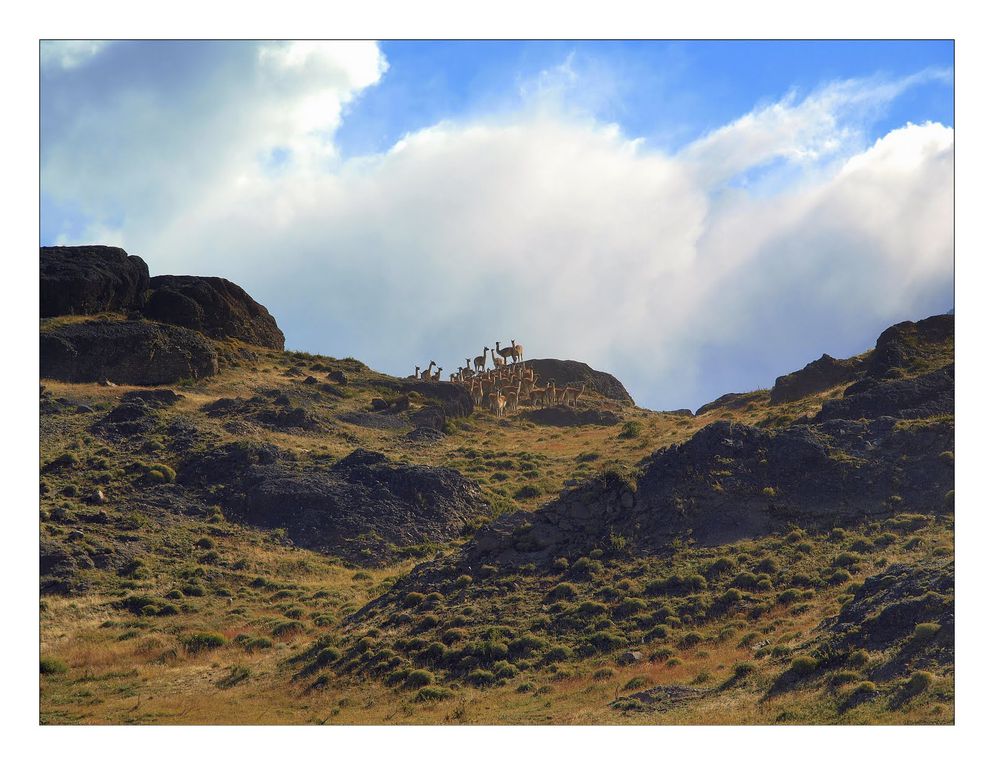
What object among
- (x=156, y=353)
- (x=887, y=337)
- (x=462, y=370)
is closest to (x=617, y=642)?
(x=887, y=337)

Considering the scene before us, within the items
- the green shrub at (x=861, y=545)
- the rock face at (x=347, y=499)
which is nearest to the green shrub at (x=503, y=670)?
the green shrub at (x=861, y=545)

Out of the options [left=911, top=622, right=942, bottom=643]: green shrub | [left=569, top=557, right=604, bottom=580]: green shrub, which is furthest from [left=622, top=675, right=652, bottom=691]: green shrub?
[left=569, top=557, right=604, bottom=580]: green shrub

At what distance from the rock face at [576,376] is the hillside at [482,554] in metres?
28.8

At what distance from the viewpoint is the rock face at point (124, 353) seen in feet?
261

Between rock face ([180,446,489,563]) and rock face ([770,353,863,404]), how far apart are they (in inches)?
1133

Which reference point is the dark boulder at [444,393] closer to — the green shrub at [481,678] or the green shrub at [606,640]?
the green shrub at [606,640]

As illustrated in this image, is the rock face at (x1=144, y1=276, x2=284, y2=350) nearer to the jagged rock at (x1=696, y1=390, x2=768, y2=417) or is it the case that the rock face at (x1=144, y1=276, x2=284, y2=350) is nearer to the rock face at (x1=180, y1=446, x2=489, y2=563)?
the rock face at (x1=180, y1=446, x2=489, y2=563)

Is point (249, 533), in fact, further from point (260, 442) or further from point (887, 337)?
point (887, 337)

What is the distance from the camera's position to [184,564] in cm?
5384

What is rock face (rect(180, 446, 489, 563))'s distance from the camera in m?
59.4

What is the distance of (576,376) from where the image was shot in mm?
115188

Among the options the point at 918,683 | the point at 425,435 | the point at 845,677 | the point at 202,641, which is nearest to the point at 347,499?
the point at 425,435

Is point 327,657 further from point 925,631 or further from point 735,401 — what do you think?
point 735,401

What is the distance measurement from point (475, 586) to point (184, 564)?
57.6 feet
